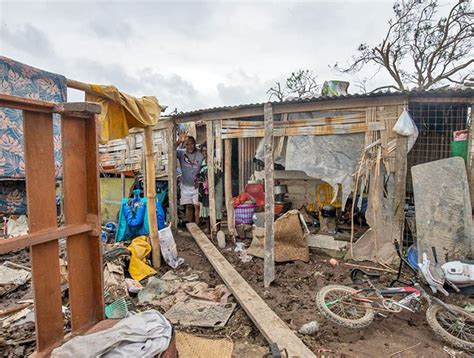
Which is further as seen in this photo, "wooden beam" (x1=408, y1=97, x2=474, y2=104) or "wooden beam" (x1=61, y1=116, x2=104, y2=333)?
"wooden beam" (x1=408, y1=97, x2=474, y2=104)

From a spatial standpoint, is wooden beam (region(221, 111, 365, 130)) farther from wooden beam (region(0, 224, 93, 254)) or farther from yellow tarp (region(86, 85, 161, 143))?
wooden beam (region(0, 224, 93, 254))

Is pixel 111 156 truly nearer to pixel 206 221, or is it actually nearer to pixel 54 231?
pixel 206 221

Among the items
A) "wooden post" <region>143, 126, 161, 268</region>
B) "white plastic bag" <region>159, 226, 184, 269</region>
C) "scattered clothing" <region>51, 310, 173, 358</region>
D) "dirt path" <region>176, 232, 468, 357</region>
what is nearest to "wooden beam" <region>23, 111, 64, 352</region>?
"scattered clothing" <region>51, 310, 173, 358</region>

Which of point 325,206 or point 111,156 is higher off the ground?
point 111,156

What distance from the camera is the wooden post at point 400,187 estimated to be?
17.7 feet

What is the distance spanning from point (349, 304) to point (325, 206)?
11.5 ft

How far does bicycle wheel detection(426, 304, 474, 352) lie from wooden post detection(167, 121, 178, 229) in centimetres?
646

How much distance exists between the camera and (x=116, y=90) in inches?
146

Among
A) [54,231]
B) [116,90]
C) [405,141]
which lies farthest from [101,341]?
[405,141]

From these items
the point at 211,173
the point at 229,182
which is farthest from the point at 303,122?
the point at 211,173

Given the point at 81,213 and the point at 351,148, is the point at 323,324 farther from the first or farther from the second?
the point at 351,148

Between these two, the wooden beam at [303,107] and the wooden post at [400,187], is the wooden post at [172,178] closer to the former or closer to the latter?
the wooden beam at [303,107]

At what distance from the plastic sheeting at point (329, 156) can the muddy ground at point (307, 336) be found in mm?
1869

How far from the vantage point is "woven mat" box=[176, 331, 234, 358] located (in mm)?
3318
